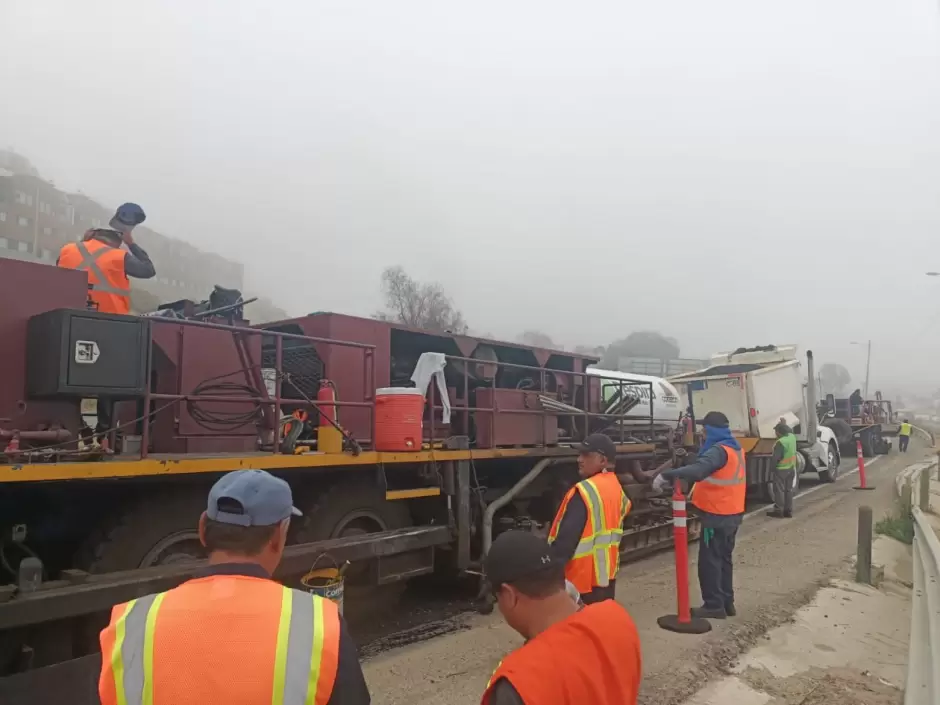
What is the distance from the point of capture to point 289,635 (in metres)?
1.61

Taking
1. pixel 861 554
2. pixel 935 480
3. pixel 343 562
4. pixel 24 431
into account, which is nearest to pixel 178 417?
pixel 24 431

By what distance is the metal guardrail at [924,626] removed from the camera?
187 inches

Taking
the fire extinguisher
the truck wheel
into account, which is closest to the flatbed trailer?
the truck wheel

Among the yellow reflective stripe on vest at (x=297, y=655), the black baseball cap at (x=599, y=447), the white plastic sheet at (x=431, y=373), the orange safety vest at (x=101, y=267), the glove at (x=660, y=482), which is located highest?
the orange safety vest at (x=101, y=267)

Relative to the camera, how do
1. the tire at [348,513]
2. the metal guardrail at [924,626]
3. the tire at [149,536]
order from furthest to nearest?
the tire at [348,513] → the metal guardrail at [924,626] → the tire at [149,536]

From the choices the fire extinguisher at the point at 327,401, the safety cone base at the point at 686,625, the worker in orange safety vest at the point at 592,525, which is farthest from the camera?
the safety cone base at the point at 686,625

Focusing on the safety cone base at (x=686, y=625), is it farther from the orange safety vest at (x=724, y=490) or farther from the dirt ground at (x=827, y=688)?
the orange safety vest at (x=724, y=490)

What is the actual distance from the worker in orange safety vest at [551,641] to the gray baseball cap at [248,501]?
616mm

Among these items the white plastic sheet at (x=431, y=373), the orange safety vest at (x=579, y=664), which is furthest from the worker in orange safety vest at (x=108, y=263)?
the orange safety vest at (x=579, y=664)

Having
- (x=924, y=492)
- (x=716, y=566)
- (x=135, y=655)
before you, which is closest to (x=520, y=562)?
(x=135, y=655)

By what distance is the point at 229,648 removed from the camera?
158cm

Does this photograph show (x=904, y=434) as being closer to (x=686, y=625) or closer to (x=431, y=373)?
(x=686, y=625)

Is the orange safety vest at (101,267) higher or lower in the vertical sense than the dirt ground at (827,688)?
higher

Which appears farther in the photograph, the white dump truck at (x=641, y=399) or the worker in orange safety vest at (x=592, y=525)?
the white dump truck at (x=641, y=399)
